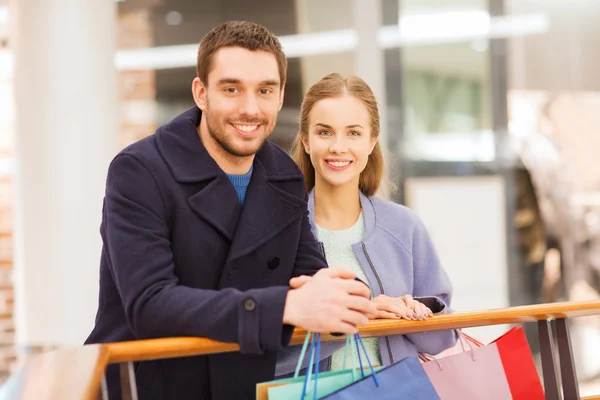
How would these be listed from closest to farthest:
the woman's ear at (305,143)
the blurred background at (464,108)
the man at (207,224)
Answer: the man at (207,224)
the woman's ear at (305,143)
the blurred background at (464,108)

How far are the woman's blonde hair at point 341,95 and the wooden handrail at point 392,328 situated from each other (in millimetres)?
786

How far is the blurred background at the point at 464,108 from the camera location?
210 inches

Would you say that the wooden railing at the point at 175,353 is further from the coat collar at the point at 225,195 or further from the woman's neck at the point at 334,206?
the woman's neck at the point at 334,206

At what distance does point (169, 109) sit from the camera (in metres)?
5.41

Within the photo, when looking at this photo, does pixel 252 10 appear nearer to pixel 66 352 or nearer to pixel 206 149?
pixel 206 149

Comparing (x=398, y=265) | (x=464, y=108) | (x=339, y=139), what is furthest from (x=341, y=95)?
(x=464, y=108)

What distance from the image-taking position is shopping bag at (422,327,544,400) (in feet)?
6.30

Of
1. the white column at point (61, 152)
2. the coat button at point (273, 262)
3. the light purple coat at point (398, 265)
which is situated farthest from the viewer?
the white column at point (61, 152)

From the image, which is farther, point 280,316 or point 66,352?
point 280,316

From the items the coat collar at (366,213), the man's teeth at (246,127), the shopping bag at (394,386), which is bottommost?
the shopping bag at (394,386)

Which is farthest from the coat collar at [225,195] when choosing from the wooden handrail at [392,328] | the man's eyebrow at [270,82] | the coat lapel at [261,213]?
the wooden handrail at [392,328]

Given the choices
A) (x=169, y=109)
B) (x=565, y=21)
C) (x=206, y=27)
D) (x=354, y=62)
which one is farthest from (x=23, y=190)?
(x=565, y=21)

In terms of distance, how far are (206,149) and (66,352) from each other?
0.71 metres

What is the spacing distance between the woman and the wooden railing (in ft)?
1.01
